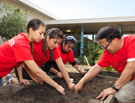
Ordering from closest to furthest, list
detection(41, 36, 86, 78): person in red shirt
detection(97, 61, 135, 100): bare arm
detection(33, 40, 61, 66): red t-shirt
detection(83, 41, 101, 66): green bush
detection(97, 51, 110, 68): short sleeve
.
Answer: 1. detection(97, 61, 135, 100): bare arm
2. detection(97, 51, 110, 68): short sleeve
3. detection(33, 40, 61, 66): red t-shirt
4. detection(41, 36, 86, 78): person in red shirt
5. detection(83, 41, 101, 66): green bush

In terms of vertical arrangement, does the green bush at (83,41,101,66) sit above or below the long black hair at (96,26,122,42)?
below

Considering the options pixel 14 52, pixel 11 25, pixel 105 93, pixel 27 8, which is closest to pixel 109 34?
pixel 105 93

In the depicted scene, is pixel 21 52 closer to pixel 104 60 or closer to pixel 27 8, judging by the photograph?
pixel 104 60

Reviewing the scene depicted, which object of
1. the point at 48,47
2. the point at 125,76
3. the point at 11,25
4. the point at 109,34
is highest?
the point at 11,25

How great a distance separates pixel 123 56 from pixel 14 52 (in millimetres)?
1403

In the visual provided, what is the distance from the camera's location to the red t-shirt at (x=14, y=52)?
1631 mm

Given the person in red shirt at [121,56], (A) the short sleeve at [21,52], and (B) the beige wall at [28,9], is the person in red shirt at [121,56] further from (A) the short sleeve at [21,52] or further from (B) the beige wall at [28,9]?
(B) the beige wall at [28,9]

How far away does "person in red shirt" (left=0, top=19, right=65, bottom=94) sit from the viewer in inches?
64.3

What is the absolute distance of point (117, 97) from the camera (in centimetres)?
178

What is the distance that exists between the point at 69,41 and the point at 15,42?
4.60 ft

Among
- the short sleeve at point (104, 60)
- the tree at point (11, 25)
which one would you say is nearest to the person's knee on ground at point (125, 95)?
the short sleeve at point (104, 60)

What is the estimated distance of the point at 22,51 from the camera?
1.63 metres

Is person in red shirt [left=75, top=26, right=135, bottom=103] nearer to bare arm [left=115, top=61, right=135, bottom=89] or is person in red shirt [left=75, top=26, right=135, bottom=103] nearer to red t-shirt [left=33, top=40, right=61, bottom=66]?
bare arm [left=115, top=61, right=135, bottom=89]

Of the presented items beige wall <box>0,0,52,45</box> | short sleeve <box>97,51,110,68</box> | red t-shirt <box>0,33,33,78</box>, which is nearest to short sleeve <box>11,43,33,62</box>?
red t-shirt <box>0,33,33,78</box>
